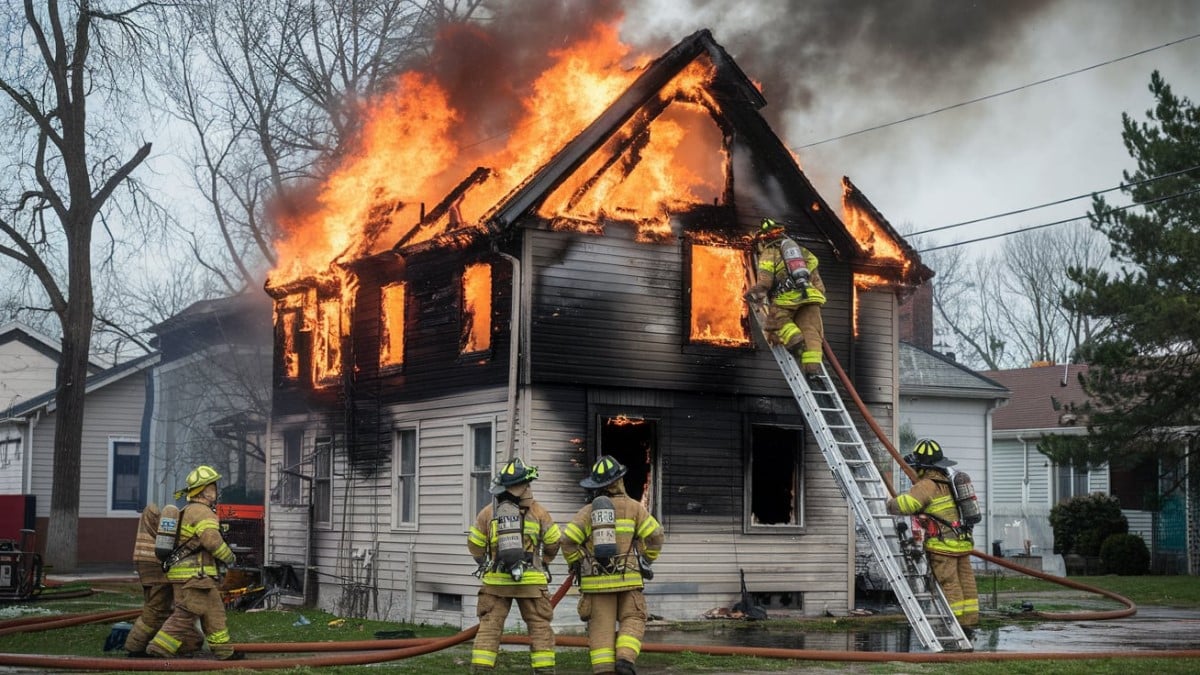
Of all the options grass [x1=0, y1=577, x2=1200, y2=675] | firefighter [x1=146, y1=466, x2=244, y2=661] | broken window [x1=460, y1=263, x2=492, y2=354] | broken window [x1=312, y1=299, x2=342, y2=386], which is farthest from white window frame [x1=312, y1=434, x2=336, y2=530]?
firefighter [x1=146, y1=466, x2=244, y2=661]

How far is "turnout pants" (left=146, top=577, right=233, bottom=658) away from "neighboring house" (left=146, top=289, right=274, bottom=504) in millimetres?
18271

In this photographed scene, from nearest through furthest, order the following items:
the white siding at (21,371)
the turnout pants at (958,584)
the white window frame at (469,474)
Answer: the turnout pants at (958,584), the white window frame at (469,474), the white siding at (21,371)

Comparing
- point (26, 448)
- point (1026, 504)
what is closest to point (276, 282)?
point (26, 448)

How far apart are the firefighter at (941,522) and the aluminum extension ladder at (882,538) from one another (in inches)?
6.1

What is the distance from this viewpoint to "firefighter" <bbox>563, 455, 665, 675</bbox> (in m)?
11.9

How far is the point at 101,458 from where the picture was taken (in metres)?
36.5

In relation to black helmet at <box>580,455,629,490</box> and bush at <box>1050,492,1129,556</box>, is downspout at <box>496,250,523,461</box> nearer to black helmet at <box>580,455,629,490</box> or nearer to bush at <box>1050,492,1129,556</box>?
black helmet at <box>580,455,629,490</box>

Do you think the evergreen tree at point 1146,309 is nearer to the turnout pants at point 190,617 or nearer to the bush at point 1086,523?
the bush at point 1086,523

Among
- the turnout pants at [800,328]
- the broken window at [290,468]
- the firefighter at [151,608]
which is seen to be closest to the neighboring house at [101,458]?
the broken window at [290,468]

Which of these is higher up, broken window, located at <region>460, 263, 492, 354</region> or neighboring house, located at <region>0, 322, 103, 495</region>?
neighboring house, located at <region>0, 322, 103, 495</region>

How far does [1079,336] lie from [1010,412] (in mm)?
19862

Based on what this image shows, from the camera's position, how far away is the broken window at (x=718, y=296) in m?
19.2

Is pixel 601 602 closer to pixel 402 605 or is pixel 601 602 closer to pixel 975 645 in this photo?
pixel 975 645

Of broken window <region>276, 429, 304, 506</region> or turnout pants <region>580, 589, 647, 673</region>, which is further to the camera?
broken window <region>276, 429, 304, 506</region>
